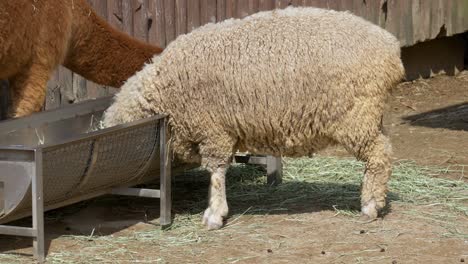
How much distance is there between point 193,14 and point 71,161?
4.04 metres

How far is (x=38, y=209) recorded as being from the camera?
597 cm

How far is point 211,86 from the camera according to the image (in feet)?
21.8

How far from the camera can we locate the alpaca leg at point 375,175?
22.2 ft

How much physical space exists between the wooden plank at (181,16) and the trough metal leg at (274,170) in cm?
238

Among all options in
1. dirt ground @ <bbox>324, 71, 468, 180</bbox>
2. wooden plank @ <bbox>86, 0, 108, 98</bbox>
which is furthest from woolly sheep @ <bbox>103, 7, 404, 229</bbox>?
wooden plank @ <bbox>86, 0, 108, 98</bbox>

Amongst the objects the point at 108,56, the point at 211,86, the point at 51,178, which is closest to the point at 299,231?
the point at 211,86

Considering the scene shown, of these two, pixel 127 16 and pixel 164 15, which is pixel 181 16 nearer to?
pixel 164 15

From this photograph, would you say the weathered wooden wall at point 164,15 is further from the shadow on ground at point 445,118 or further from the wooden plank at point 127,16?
the shadow on ground at point 445,118

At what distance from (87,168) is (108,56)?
1864 mm

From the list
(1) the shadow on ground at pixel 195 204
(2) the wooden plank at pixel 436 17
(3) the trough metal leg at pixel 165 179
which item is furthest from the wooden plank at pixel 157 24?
(2) the wooden plank at pixel 436 17

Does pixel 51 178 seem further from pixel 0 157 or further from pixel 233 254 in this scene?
pixel 233 254

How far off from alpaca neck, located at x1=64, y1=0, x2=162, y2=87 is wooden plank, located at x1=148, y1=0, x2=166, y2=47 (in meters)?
1.67

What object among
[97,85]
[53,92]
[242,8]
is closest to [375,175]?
[97,85]

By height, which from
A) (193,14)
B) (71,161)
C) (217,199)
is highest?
(193,14)
